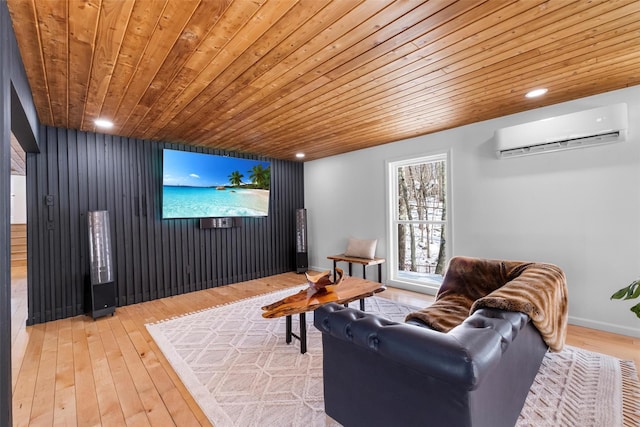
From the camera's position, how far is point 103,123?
3.44 meters

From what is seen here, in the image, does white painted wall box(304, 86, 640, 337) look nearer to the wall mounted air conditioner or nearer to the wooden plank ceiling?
the wall mounted air conditioner

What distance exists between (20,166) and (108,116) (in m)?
5.54

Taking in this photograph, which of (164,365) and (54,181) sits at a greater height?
(54,181)

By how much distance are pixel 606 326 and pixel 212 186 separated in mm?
5305

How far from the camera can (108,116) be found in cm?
318

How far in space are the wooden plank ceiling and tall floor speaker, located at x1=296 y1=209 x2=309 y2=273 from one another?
2.59 m

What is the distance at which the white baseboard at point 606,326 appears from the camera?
2.77m

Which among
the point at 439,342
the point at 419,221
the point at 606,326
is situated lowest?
the point at 606,326

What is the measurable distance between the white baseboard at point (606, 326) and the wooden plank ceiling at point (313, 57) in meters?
2.34

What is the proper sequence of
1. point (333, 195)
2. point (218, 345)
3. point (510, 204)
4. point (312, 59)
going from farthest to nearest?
point (333, 195), point (510, 204), point (218, 345), point (312, 59)

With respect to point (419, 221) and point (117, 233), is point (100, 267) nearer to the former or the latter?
point (117, 233)

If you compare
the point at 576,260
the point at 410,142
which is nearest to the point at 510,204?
the point at 576,260

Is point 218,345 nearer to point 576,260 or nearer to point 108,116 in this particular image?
point 108,116

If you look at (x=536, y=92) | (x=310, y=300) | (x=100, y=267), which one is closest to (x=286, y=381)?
(x=310, y=300)
